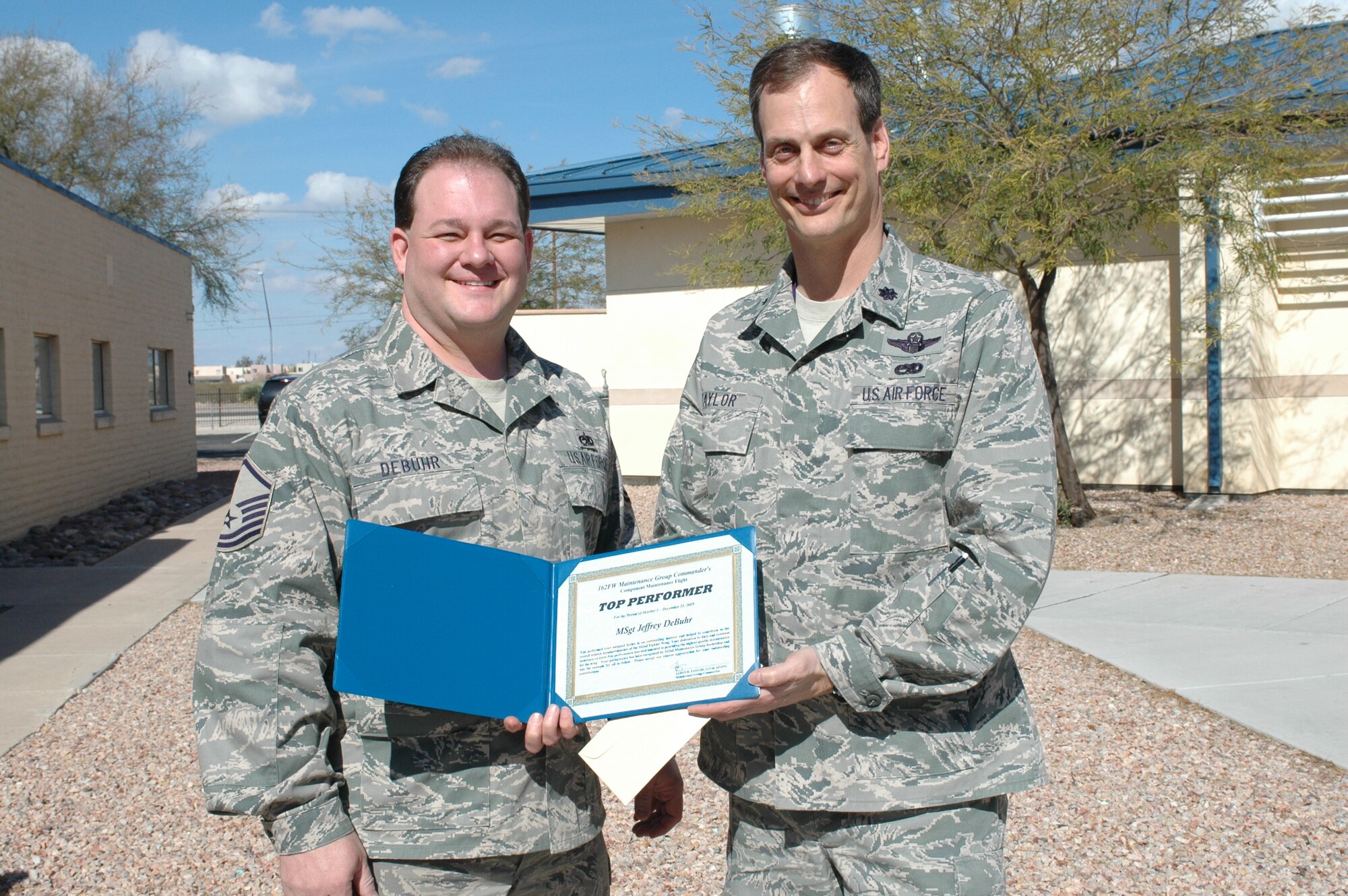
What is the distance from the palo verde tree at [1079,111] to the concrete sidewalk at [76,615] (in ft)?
21.5

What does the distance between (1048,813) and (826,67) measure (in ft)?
10.6

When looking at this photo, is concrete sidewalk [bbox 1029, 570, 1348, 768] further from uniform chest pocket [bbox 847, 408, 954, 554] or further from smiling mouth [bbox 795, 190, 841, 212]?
smiling mouth [bbox 795, 190, 841, 212]

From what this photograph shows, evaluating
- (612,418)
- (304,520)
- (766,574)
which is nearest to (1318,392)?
(612,418)

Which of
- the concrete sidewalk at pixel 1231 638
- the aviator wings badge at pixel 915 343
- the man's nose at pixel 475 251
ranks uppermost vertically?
the man's nose at pixel 475 251

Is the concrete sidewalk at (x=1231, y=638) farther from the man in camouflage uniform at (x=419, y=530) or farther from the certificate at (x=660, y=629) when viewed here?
the man in camouflage uniform at (x=419, y=530)

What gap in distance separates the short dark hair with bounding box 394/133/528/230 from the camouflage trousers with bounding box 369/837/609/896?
1344 mm

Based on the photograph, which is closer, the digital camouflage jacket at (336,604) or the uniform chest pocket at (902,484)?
the digital camouflage jacket at (336,604)

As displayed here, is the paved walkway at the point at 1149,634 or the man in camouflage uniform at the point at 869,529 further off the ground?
the man in camouflage uniform at the point at 869,529

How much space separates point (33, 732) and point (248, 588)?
435 centimetres

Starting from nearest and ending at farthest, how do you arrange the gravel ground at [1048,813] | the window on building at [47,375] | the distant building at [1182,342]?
the gravel ground at [1048,813] < the distant building at [1182,342] < the window on building at [47,375]

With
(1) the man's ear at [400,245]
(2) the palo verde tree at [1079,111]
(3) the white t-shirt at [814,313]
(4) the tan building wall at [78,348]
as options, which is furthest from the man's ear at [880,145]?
(4) the tan building wall at [78,348]

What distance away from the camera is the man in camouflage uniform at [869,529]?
6.61ft

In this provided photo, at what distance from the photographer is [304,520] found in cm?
207

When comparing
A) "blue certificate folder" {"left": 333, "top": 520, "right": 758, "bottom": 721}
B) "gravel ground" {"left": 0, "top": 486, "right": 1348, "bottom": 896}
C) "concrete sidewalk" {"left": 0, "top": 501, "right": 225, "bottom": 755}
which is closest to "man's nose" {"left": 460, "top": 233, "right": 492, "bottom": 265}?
"blue certificate folder" {"left": 333, "top": 520, "right": 758, "bottom": 721}
